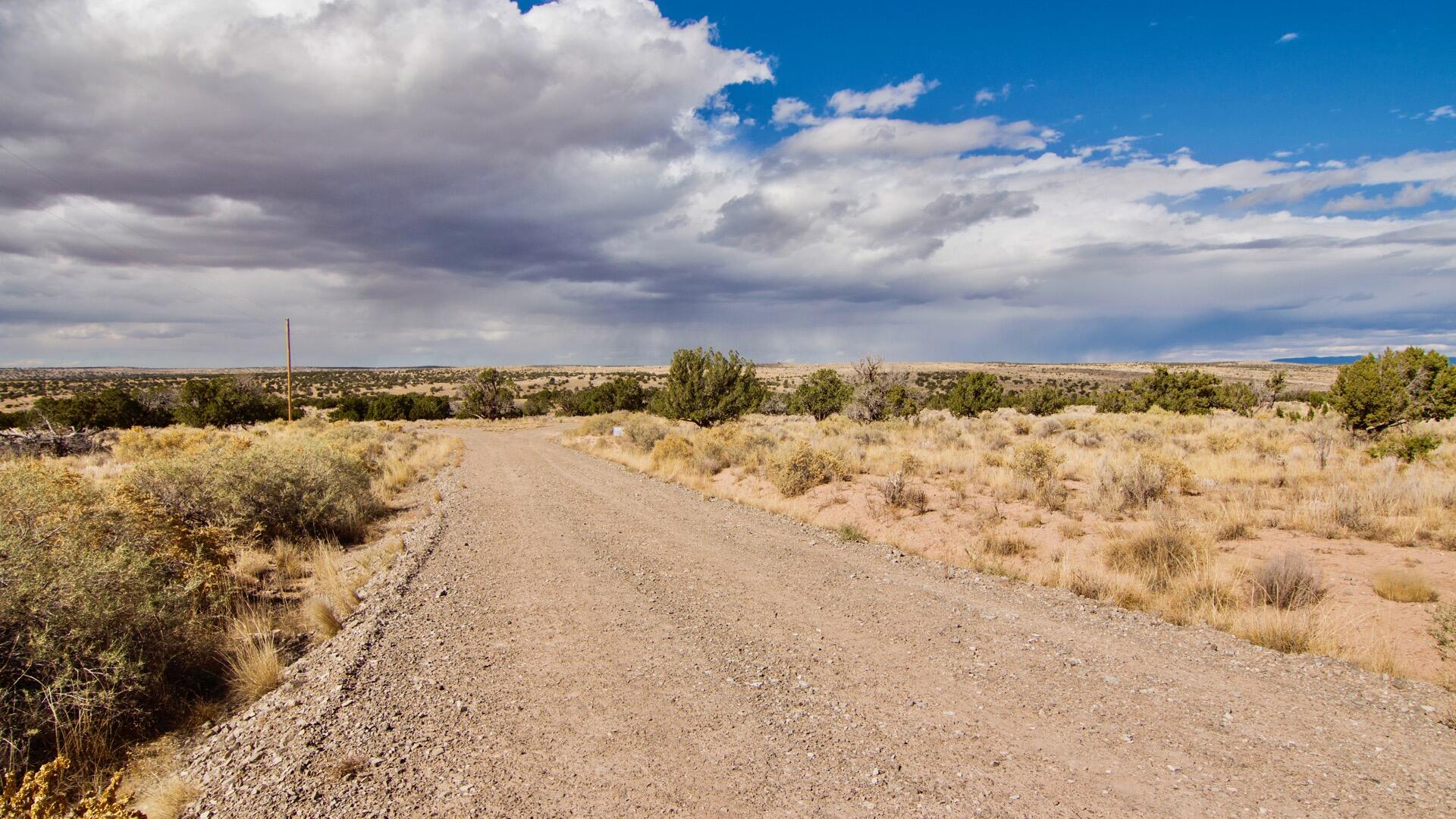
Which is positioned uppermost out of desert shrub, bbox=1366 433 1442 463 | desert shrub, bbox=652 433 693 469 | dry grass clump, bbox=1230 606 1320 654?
desert shrub, bbox=1366 433 1442 463

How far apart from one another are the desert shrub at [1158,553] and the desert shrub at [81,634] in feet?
34.4

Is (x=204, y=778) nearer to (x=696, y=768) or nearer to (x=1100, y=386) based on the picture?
(x=696, y=768)

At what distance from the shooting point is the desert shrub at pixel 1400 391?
1869 cm

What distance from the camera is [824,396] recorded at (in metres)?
40.9

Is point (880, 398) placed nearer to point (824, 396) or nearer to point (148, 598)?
point (824, 396)

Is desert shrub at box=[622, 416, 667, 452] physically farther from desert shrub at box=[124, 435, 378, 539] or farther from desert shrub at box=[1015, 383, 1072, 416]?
desert shrub at box=[1015, 383, 1072, 416]

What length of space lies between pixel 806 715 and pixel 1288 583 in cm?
620

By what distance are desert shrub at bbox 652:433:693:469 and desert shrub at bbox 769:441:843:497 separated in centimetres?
484

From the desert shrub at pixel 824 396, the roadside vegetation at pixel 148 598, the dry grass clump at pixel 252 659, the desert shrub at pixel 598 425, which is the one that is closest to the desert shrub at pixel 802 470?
the roadside vegetation at pixel 148 598

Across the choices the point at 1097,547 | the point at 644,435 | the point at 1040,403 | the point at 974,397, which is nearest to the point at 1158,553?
the point at 1097,547

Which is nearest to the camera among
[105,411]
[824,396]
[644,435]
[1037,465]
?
[1037,465]

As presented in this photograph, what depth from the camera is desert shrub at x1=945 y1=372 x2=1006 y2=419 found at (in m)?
37.8

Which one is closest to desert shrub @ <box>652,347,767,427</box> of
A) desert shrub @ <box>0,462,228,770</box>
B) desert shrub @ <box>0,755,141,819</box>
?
desert shrub @ <box>0,462,228,770</box>

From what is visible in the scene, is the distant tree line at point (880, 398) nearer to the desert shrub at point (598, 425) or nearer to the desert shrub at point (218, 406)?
the desert shrub at point (218, 406)
